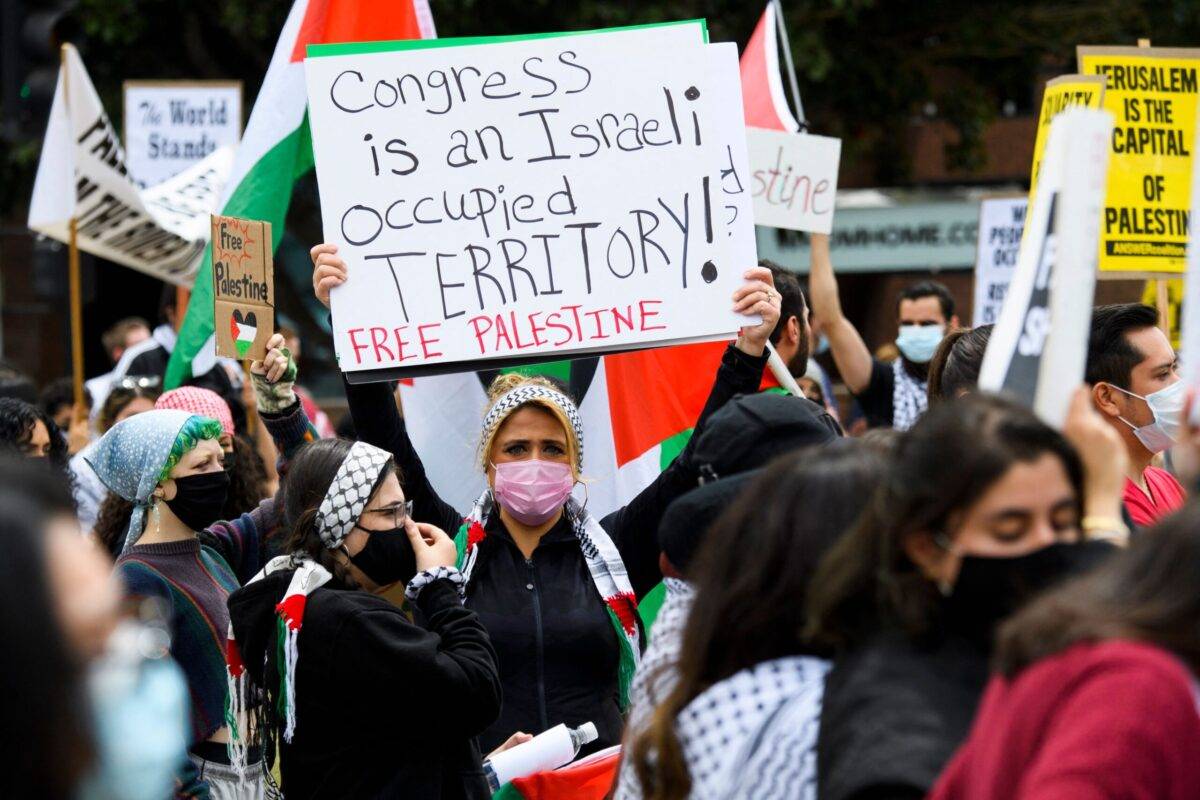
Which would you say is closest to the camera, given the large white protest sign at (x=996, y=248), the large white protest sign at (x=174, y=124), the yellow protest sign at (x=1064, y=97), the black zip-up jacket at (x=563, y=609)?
the black zip-up jacket at (x=563, y=609)

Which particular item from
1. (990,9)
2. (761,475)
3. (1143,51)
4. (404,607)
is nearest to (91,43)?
(990,9)

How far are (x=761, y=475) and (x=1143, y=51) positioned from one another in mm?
4338

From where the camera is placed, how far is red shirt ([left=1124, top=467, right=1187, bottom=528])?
4.07 metres

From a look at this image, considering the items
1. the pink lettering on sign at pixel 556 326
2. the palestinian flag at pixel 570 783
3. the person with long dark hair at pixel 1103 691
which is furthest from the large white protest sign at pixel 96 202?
the person with long dark hair at pixel 1103 691

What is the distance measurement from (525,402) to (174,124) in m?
7.91

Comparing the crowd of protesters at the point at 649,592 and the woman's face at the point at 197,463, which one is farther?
the woman's face at the point at 197,463

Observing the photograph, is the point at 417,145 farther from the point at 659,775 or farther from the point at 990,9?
the point at 990,9

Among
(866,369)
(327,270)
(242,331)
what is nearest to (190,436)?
(242,331)

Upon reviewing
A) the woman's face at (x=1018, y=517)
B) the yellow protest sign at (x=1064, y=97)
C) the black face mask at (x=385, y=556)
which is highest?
the yellow protest sign at (x=1064, y=97)

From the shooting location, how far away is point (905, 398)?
23.3ft

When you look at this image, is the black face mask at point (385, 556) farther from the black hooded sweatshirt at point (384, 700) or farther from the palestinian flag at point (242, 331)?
the palestinian flag at point (242, 331)

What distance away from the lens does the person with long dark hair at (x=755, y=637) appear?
90.9 inches

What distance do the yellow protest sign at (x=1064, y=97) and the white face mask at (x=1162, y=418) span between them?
1.15 m

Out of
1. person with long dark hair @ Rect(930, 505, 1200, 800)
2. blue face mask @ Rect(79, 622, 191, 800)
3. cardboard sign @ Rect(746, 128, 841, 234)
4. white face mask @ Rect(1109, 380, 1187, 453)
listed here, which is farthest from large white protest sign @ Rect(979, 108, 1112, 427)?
cardboard sign @ Rect(746, 128, 841, 234)
